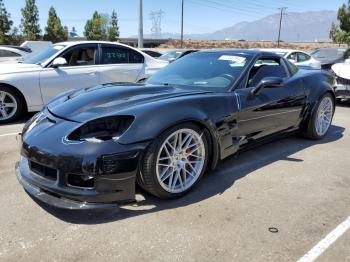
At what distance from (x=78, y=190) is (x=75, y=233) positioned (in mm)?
317

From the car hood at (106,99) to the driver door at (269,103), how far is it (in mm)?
549

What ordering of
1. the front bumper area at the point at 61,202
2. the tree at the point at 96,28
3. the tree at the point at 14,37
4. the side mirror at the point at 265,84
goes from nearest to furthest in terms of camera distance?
the front bumper area at the point at 61,202 < the side mirror at the point at 265,84 < the tree at the point at 14,37 < the tree at the point at 96,28

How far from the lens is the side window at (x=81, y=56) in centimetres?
675

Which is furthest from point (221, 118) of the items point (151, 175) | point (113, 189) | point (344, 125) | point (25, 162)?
point (344, 125)

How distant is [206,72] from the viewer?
13.7ft

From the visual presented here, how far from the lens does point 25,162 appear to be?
10.5 ft

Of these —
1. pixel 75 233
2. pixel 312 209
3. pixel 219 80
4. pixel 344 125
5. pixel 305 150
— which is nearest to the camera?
pixel 75 233

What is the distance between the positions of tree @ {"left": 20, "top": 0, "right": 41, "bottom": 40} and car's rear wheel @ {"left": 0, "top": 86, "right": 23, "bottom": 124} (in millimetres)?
39986

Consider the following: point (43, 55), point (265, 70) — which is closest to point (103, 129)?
point (265, 70)

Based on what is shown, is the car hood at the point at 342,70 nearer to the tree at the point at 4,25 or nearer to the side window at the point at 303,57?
the side window at the point at 303,57

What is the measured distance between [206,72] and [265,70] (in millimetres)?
759

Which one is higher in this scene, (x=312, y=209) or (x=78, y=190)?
(x=78, y=190)

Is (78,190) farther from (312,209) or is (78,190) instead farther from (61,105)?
(312,209)

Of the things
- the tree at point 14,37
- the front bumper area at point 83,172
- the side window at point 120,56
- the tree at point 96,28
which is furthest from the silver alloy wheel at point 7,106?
the tree at point 96,28
